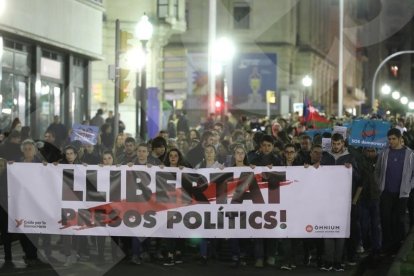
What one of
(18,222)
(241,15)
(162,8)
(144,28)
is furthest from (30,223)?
(241,15)

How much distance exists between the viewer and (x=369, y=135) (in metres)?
14.7

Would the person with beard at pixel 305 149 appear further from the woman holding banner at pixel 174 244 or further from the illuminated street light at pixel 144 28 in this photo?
the illuminated street light at pixel 144 28

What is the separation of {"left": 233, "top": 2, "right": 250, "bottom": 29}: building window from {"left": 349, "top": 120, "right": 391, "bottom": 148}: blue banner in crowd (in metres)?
49.5

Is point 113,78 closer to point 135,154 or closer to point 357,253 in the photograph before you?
point 135,154

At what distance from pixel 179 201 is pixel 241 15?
53169 mm

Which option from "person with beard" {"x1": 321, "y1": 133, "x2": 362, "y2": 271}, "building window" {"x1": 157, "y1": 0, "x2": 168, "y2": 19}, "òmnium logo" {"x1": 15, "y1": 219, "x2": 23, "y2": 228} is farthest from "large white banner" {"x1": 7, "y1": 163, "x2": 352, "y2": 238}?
"building window" {"x1": 157, "y1": 0, "x2": 168, "y2": 19}

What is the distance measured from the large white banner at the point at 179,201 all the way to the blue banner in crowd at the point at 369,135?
2642mm

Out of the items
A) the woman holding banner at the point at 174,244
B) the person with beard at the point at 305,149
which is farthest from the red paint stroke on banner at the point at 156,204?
the person with beard at the point at 305,149

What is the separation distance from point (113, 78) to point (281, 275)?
376 inches

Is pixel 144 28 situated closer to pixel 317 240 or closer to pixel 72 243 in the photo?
pixel 72 243

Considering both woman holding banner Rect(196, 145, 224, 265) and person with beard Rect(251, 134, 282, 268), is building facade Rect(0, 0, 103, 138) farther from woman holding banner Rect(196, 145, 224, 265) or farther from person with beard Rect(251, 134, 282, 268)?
person with beard Rect(251, 134, 282, 268)

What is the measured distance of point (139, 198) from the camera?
12.1 meters

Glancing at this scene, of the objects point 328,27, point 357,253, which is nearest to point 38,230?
point 357,253

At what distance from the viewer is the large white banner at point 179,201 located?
39.5 feet
